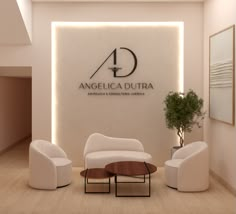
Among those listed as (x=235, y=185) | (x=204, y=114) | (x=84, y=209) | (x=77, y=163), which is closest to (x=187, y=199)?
(x=235, y=185)

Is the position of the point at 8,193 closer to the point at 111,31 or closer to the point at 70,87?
the point at 70,87

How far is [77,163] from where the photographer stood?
884 centimetres

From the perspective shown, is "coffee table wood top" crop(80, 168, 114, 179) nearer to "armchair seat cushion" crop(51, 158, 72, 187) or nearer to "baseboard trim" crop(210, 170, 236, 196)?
"armchair seat cushion" crop(51, 158, 72, 187)

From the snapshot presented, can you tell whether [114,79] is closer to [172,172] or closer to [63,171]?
[63,171]

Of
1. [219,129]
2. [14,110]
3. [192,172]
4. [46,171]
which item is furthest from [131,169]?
[14,110]

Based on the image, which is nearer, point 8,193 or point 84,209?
point 84,209

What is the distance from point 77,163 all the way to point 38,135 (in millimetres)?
1105

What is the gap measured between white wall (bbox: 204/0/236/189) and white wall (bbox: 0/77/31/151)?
18.7 ft

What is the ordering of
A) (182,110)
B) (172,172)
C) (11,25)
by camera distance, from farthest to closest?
1. (11,25)
2. (182,110)
3. (172,172)

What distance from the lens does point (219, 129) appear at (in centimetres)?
750

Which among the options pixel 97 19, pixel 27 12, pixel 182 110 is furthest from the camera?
pixel 97 19

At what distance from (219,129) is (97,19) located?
3621 mm

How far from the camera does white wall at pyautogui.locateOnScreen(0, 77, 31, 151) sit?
10.9 meters

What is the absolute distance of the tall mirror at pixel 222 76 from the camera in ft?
Result: 21.9
